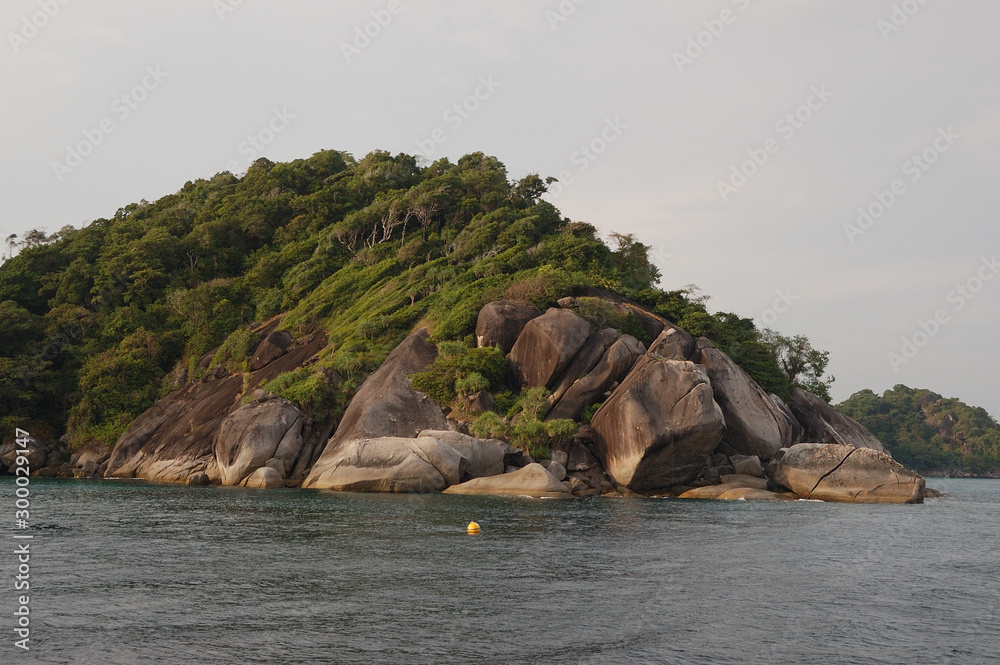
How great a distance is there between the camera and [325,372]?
191 feet

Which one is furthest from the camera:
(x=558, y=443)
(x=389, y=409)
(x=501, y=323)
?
(x=501, y=323)

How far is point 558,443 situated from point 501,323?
465 inches

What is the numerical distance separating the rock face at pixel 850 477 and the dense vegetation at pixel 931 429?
106 metres

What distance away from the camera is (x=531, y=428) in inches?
1903

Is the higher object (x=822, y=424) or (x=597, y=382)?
(x=597, y=382)

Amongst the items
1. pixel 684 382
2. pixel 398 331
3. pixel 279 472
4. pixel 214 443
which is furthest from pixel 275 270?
pixel 684 382

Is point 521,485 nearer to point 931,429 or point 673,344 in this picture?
point 673,344

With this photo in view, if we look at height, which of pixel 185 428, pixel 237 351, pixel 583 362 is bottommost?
pixel 185 428

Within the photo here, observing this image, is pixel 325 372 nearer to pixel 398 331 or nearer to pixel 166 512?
pixel 398 331

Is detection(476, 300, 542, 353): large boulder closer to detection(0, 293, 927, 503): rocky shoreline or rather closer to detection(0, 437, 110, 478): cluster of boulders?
detection(0, 293, 927, 503): rocky shoreline

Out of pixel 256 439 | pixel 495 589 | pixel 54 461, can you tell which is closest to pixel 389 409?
pixel 256 439

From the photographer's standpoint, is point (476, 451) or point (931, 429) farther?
point (931, 429)

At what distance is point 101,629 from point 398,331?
49.4 metres

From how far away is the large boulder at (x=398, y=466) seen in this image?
4422cm
